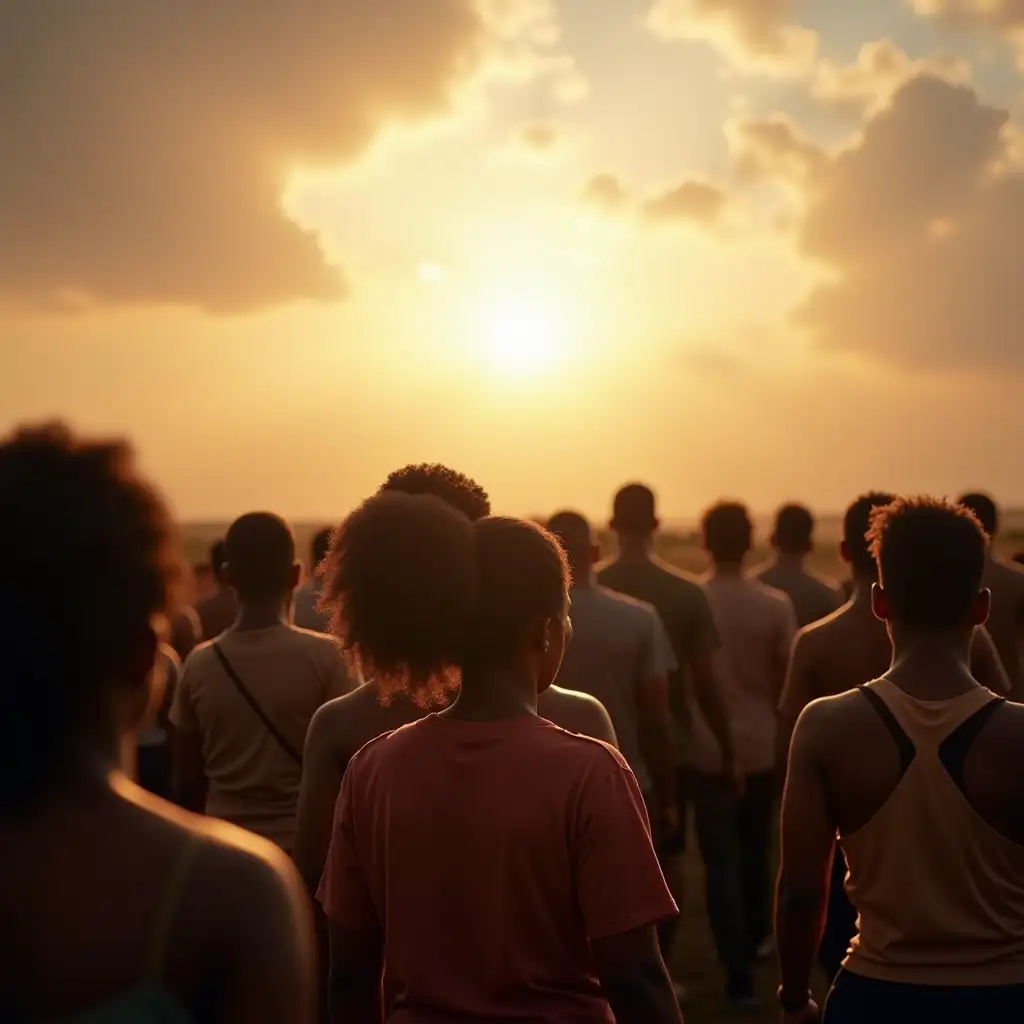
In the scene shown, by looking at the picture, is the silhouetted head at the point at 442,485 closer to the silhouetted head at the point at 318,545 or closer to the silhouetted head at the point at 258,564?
the silhouetted head at the point at 258,564

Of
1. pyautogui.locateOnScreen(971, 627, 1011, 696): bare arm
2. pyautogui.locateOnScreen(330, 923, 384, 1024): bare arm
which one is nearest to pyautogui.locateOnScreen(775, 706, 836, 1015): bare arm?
pyautogui.locateOnScreen(330, 923, 384, 1024): bare arm

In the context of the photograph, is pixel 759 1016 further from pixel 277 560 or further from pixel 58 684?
pixel 58 684

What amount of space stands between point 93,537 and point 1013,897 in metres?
2.57

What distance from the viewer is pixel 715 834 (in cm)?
830

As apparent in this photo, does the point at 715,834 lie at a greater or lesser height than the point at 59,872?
lesser

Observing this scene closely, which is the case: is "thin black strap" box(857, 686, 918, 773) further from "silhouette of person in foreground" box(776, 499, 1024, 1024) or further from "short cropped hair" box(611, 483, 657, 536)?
"short cropped hair" box(611, 483, 657, 536)

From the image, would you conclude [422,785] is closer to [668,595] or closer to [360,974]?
[360,974]

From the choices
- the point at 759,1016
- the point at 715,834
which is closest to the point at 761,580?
the point at 715,834

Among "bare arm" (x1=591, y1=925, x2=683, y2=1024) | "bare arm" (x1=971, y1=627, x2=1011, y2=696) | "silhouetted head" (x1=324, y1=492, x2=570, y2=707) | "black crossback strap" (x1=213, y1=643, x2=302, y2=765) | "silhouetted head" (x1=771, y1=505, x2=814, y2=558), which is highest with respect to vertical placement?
"silhouetted head" (x1=771, y1=505, x2=814, y2=558)

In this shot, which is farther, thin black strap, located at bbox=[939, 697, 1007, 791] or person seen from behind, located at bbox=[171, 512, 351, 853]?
person seen from behind, located at bbox=[171, 512, 351, 853]

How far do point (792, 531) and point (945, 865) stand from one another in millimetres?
5838

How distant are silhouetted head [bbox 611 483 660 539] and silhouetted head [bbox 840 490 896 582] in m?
2.04

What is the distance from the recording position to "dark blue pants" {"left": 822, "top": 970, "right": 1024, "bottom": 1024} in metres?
3.33

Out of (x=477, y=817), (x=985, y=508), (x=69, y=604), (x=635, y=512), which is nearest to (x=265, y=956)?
(x=69, y=604)
